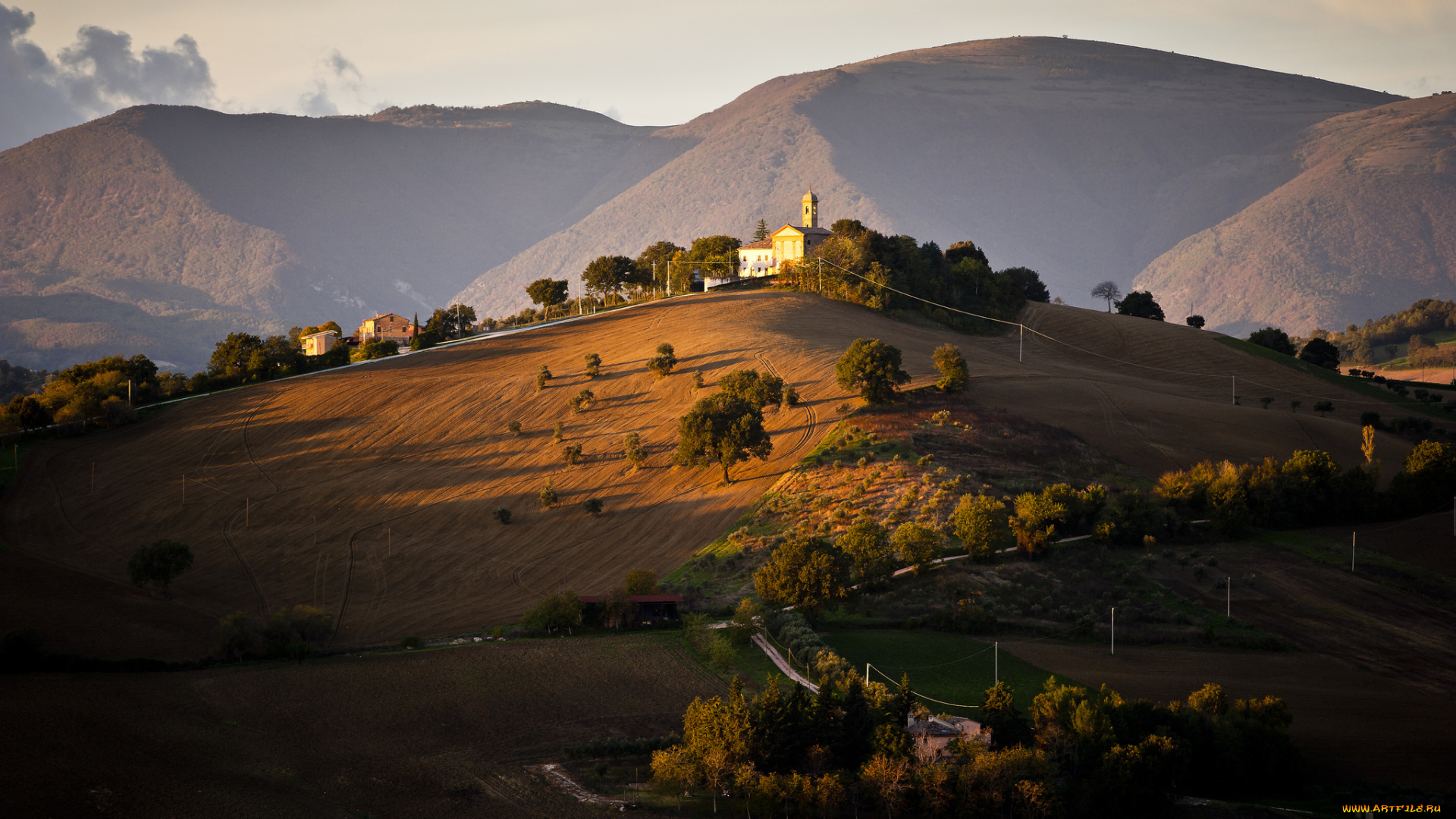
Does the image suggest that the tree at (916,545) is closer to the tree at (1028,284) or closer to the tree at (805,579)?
the tree at (805,579)

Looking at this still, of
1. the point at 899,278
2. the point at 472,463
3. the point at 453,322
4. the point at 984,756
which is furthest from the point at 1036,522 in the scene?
the point at 453,322

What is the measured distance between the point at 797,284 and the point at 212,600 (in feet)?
257

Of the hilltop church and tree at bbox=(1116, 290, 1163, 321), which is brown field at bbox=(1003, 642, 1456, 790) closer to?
the hilltop church

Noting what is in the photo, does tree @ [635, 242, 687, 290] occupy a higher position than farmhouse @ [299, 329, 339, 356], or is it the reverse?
tree @ [635, 242, 687, 290]

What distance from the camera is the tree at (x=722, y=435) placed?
64.9m

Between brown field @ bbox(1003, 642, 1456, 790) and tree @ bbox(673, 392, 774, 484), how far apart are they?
82.7 ft

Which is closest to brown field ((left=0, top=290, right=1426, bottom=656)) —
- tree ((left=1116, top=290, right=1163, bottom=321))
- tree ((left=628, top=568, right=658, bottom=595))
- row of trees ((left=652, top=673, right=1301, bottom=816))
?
tree ((left=628, top=568, right=658, bottom=595))

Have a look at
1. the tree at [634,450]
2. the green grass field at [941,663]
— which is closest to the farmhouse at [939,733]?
the green grass field at [941,663]

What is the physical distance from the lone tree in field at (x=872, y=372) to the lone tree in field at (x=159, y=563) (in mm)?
44046

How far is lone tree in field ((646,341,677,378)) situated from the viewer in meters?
82.6

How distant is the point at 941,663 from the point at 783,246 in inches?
3748

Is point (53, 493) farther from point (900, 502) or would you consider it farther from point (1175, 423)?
point (1175, 423)

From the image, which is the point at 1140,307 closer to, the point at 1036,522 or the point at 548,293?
the point at 548,293

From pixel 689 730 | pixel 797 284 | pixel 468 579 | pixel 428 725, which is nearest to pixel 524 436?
pixel 468 579
